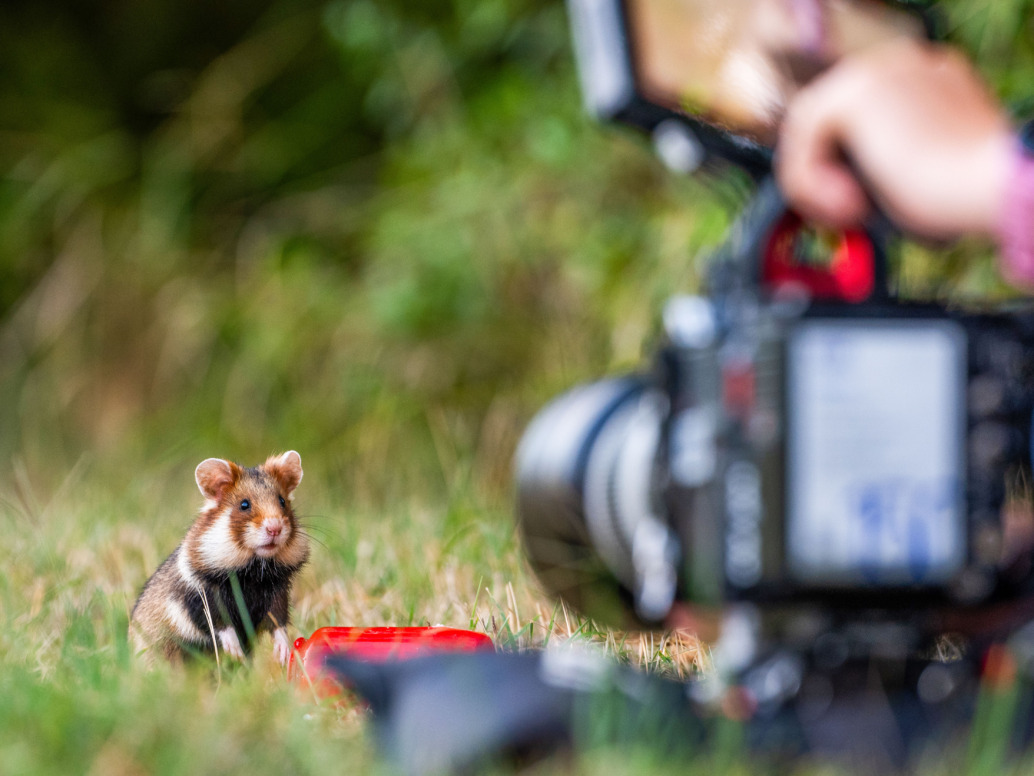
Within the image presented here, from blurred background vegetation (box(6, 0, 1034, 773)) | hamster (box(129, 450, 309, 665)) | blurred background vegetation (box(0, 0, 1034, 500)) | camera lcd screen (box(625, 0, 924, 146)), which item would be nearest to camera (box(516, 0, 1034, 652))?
camera lcd screen (box(625, 0, 924, 146))

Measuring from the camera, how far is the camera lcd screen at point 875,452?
1.25 m

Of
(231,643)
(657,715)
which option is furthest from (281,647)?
(657,715)

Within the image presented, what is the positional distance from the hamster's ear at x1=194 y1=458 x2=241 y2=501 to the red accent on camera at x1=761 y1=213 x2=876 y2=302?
77 centimetres

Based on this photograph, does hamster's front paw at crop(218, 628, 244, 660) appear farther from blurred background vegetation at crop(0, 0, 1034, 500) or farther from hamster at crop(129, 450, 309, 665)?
blurred background vegetation at crop(0, 0, 1034, 500)

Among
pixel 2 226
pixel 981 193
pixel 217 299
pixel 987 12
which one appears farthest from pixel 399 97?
pixel 981 193

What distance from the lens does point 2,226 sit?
5.27 meters

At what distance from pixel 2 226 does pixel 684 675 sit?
4456 millimetres

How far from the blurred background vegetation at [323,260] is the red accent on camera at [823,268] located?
954 mm

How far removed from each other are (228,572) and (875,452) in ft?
2.79

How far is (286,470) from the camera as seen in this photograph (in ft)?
5.64

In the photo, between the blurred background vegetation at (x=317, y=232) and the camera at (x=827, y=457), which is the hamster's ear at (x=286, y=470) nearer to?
the camera at (x=827, y=457)

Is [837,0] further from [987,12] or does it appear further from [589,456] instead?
[987,12]

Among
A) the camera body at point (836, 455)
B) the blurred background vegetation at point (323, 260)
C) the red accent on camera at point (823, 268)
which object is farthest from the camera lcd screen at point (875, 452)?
the blurred background vegetation at point (323, 260)

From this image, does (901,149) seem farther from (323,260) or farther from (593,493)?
(323,260)
